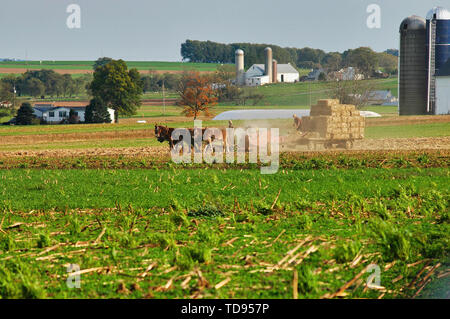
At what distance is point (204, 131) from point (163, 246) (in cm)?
1952

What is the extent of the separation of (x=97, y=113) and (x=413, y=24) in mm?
39613

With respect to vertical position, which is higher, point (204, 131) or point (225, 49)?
point (225, 49)

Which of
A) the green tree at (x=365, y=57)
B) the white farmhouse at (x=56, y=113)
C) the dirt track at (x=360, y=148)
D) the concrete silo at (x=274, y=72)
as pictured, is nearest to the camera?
the dirt track at (x=360, y=148)

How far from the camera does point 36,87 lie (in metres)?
123

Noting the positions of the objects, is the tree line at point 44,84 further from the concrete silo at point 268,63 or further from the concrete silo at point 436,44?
the concrete silo at point 436,44

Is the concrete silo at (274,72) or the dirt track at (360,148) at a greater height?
the concrete silo at (274,72)

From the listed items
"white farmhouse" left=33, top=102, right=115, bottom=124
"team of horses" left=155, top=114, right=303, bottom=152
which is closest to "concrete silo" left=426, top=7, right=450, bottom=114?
"white farmhouse" left=33, top=102, right=115, bottom=124

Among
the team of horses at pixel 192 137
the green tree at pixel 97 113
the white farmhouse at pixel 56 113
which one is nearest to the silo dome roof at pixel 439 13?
the green tree at pixel 97 113

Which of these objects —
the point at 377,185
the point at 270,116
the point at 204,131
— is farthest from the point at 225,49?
the point at 377,185

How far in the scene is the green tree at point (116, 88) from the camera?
7838 centimetres

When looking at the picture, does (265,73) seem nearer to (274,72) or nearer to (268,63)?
(268,63)

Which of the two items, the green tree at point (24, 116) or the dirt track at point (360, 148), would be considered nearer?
the dirt track at point (360, 148)

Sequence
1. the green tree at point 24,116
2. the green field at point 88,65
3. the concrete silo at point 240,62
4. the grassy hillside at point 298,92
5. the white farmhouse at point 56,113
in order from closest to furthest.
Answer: the green tree at point 24,116 < the white farmhouse at point 56,113 < the grassy hillside at point 298,92 < the concrete silo at point 240,62 < the green field at point 88,65
